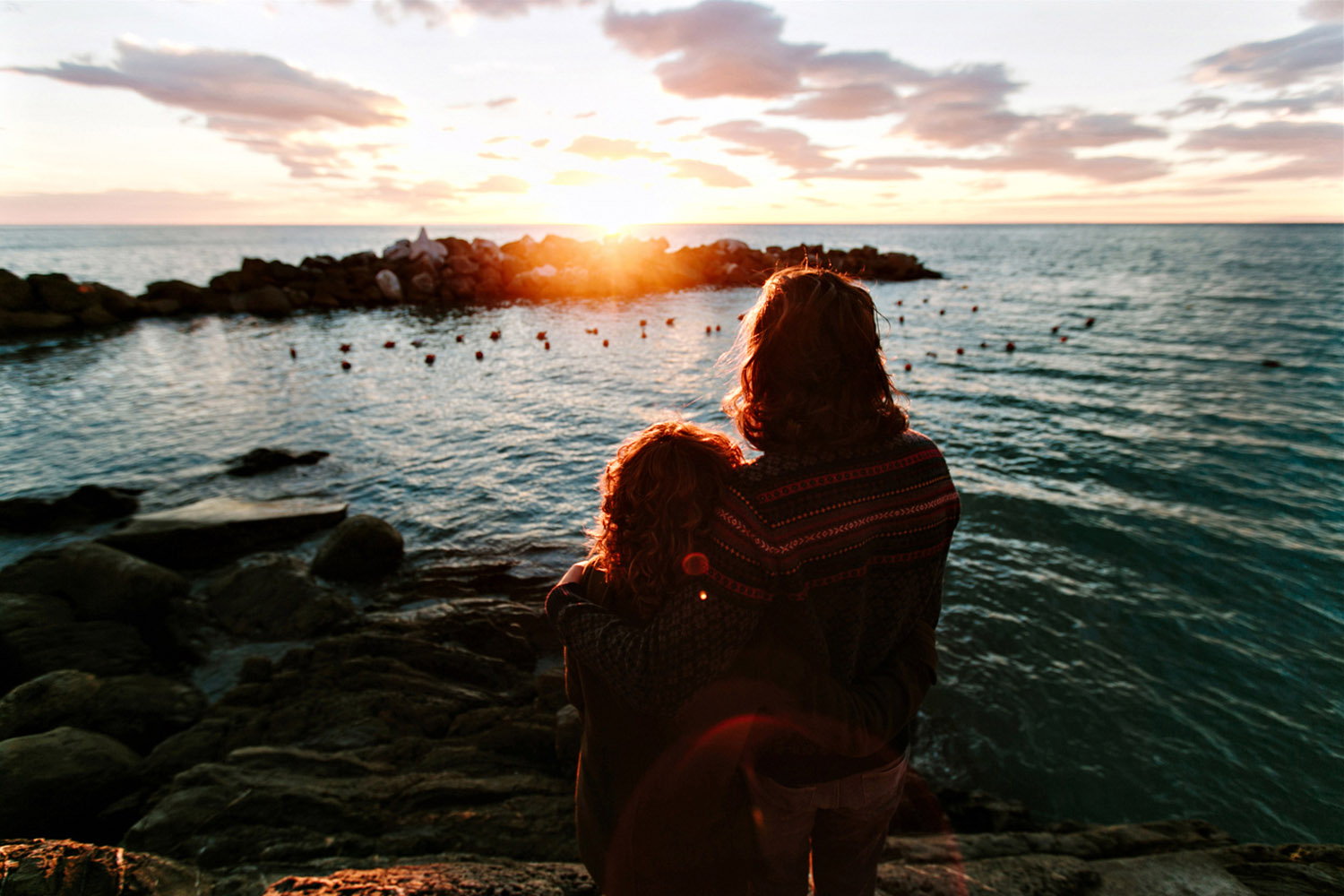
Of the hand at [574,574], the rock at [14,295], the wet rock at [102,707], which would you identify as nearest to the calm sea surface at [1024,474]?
the wet rock at [102,707]

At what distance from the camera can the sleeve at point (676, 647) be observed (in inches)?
64.9

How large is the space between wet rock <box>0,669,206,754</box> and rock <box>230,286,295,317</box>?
31228 millimetres

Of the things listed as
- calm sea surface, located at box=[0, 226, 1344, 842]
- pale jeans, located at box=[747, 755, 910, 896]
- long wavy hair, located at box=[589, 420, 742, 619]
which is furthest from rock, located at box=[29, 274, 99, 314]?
pale jeans, located at box=[747, 755, 910, 896]

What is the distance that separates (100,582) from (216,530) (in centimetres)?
163

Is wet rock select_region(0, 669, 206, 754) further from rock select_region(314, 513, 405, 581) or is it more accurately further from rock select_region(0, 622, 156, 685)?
rock select_region(314, 513, 405, 581)

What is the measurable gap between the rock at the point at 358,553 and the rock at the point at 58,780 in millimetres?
3375

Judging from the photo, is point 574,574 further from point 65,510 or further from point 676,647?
point 65,510

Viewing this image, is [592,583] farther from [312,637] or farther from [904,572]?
[312,637]

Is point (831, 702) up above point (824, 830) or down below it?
above

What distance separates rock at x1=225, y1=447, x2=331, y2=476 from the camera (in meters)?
11.5

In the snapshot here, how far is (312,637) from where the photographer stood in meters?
6.34

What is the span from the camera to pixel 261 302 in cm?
3103

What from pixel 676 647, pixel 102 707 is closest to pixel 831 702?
pixel 676 647

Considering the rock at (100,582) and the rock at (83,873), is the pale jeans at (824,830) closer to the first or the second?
the rock at (83,873)
